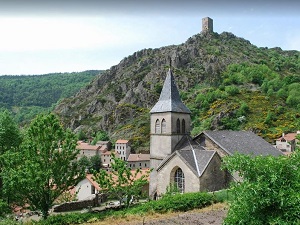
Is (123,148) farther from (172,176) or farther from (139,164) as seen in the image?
(172,176)

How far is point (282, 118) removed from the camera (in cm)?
9875

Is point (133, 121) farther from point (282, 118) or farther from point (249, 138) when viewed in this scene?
point (249, 138)

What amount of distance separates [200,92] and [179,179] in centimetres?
10124

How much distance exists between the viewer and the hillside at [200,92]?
101625 millimetres

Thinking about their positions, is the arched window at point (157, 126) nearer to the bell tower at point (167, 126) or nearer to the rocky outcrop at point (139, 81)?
the bell tower at point (167, 126)

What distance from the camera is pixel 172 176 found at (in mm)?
29875

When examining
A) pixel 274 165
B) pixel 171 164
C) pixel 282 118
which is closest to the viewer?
pixel 274 165

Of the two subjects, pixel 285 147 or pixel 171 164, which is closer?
pixel 171 164

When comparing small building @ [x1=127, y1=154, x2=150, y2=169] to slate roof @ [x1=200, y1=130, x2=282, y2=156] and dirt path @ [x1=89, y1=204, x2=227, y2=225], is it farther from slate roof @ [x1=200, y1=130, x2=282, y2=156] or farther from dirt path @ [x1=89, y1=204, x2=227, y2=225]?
dirt path @ [x1=89, y1=204, x2=227, y2=225]

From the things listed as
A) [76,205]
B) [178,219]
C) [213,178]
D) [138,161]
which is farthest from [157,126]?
[138,161]

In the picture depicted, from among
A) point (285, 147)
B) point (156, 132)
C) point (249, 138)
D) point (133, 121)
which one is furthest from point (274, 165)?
point (133, 121)

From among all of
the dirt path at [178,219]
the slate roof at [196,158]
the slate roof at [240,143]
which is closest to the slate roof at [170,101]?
the slate roof at [240,143]

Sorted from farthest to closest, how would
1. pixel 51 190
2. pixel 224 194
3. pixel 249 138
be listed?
pixel 249 138 → pixel 224 194 → pixel 51 190

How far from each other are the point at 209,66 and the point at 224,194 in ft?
425
